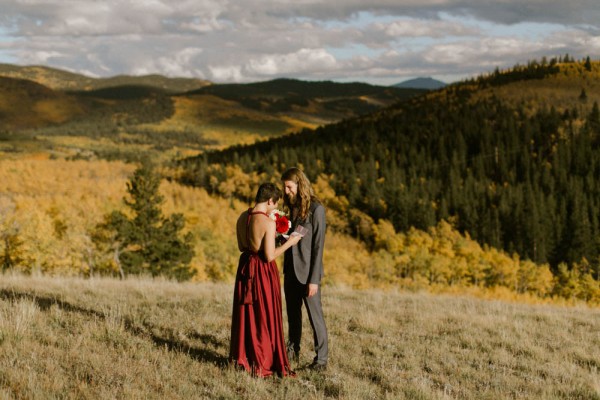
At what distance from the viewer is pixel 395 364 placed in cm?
820

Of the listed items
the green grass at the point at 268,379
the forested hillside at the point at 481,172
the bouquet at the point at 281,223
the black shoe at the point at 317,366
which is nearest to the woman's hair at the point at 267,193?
the bouquet at the point at 281,223

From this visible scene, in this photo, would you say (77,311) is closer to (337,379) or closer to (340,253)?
Result: (337,379)

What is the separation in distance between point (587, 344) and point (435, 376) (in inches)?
168

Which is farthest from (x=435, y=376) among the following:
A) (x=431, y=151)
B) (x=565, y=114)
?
(x=565, y=114)

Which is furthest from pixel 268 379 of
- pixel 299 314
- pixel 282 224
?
pixel 282 224

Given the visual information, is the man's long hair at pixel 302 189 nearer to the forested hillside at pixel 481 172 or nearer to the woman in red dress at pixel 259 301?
the woman in red dress at pixel 259 301

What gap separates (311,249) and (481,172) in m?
144

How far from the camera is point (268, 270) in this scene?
7.46 metres

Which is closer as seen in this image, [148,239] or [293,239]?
[293,239]

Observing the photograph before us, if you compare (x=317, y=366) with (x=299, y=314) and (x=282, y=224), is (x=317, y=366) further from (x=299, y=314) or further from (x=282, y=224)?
(x=282, y=224)

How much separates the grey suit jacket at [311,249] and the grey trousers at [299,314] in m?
0.21

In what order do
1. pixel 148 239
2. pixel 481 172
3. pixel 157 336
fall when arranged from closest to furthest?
pixel 157 336, pixel 148 239, pixel 481 172

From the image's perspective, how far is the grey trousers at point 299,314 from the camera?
7766 mm

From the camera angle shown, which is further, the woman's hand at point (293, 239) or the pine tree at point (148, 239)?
the pine tree at point (148, 239)
